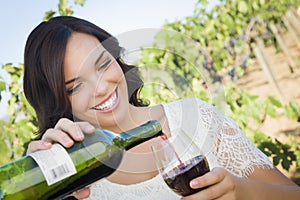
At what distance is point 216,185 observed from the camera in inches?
40.5

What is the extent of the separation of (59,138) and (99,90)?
16 cm

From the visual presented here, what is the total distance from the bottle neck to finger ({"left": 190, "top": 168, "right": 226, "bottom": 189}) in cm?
17

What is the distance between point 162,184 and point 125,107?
1.19ft

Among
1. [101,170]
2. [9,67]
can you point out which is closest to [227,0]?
[9,67]

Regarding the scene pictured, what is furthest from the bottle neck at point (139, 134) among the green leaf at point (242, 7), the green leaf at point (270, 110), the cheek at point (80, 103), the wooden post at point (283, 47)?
the wooden post at point (283, 47)

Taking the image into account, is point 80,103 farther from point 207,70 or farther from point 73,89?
point 207,70

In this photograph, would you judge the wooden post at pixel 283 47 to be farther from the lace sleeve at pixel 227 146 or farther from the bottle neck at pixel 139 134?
the bottle neck at pixel 139 134

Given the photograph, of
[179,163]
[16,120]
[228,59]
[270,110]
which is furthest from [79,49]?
[228,59]

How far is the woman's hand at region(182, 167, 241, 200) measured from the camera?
1003mm

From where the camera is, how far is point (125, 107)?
1.25m

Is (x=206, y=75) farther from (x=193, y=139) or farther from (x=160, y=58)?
(x=160, y=58)

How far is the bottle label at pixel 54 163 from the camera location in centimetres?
93

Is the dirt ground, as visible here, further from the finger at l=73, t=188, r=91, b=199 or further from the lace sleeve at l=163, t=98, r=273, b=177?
the finger at l=73, t=188, r=91, b=199

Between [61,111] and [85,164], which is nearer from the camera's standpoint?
[85,164]
